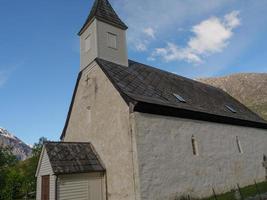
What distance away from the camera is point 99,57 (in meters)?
18.2

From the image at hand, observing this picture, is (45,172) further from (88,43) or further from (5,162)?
(5,162)

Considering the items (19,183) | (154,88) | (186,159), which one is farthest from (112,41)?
(19,183)

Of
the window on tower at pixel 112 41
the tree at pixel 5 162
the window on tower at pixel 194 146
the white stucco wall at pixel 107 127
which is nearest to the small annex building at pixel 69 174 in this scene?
the white stucco wall at pixel 107 127

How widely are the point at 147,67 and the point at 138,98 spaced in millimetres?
8163

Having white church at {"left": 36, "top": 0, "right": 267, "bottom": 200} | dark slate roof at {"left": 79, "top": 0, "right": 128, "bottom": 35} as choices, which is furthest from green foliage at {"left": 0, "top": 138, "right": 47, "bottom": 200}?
dark slate roof at {"left": 79, "top": 0, "right": 128, "bottom": 35}

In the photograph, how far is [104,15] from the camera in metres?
19.7

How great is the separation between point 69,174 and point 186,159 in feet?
21.6

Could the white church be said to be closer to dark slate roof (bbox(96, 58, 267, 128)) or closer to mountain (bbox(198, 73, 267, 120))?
dark slate roof (bbox(96, 58, 267, 128))

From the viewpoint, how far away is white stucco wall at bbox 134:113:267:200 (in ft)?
45.6

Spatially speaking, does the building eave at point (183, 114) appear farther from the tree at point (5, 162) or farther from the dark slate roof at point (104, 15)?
the tree at point (5, 162)

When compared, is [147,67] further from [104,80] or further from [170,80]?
[104,80]

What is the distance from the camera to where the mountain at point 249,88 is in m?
104

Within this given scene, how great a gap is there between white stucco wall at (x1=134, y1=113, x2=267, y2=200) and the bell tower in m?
6.25

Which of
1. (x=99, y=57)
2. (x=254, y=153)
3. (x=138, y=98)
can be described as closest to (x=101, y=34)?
(x=99, y=57)
